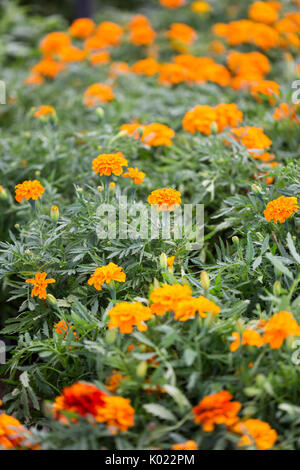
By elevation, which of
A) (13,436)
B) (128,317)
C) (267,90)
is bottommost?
(13,436)

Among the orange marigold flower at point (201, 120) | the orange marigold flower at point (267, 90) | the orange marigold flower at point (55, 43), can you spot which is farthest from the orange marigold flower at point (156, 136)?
the orange marigold flower at point (55, 43)

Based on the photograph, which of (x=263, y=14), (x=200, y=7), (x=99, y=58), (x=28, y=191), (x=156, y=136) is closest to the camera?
(x=28, y=191)

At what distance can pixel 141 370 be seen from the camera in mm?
1324

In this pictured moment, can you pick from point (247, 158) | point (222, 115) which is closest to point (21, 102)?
point (222, 115)

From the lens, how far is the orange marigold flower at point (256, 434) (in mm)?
1221

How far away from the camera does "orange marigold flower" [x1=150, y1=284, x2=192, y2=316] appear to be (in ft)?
4.65

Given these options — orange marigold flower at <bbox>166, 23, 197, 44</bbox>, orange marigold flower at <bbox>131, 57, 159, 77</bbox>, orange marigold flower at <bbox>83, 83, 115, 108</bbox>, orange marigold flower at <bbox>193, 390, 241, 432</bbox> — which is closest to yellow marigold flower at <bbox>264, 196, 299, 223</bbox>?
orange marigold flower at <bbox>193, 390, 241, 432</bbox>

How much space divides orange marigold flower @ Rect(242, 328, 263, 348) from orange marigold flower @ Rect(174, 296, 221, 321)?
4.2 inches

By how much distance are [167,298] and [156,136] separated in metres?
1.10

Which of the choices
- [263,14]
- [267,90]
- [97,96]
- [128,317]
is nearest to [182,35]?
[263,14]

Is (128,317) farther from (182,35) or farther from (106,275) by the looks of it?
(182,35)

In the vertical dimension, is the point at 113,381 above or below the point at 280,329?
below

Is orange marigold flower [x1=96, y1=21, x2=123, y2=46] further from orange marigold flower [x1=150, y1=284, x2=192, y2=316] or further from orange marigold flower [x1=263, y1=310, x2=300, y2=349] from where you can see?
orange marigold flower [x1=263, y1=310, x2=300, y2=349]

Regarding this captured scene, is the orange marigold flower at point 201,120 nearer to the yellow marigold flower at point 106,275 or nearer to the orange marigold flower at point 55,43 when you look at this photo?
the yellow marigold flower at point 106,275
